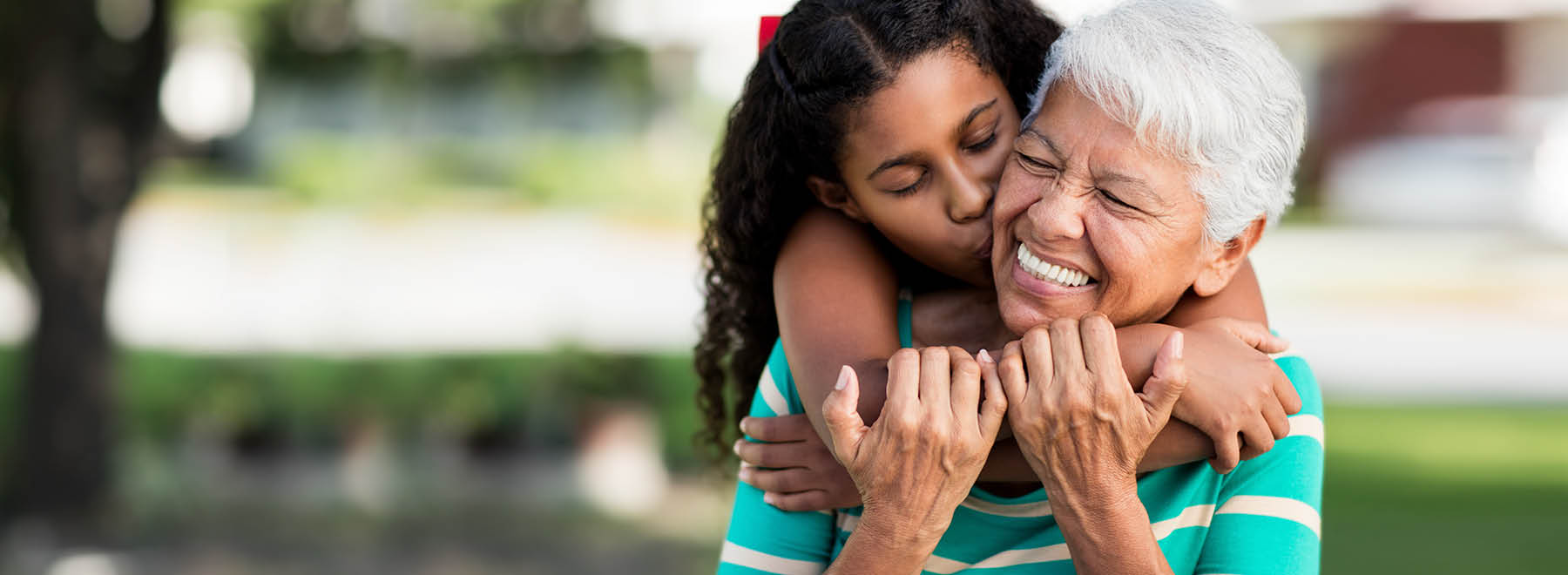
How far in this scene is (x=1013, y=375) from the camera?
69.3 inches

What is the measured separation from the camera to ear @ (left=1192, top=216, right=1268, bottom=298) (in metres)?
1.93

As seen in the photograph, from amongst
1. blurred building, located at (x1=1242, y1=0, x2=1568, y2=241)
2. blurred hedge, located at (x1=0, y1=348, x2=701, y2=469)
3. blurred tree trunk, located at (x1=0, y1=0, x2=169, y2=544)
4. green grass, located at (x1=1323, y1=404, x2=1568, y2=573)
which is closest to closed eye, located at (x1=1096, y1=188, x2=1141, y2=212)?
green grass, located at (x1=1323, y1=404, x2=1568, y2=573)

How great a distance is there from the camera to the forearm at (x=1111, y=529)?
1.75 meters

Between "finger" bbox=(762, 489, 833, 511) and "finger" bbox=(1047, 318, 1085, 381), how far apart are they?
0.42 metres

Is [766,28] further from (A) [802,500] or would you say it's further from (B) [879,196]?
(A) [802,500]

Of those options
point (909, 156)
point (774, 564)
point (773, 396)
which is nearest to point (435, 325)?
point (773, 396)

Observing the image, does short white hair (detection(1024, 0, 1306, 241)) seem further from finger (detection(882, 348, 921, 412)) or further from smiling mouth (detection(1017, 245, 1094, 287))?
finger (detection(882, 348, 921, 412))

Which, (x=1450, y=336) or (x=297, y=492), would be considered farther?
(x=1450, y=336)

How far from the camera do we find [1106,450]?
5.70ft

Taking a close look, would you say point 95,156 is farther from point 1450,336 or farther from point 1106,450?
point 1450,336

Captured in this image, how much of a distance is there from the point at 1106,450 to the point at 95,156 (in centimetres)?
621

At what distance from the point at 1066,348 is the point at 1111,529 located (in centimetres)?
24

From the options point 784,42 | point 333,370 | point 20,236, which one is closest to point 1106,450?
point 784,42

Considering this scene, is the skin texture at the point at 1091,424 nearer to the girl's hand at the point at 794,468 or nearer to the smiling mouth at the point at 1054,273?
the smiling mouth at the point at 1054,273
